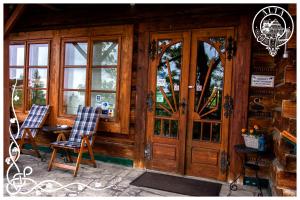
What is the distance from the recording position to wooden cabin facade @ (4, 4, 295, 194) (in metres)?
3.95

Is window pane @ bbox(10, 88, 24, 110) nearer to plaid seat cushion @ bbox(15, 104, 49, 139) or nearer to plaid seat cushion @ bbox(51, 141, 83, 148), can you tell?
plaid seat cushion @ bbox(15, 104, 49, 139)

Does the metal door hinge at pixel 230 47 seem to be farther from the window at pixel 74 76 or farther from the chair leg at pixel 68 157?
the chair leg at pixel 68 157

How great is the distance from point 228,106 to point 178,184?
1.37 m

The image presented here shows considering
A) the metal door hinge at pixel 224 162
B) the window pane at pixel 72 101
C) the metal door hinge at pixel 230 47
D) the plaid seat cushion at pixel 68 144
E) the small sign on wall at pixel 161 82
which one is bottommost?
the metal door hinge at pixel 224 162

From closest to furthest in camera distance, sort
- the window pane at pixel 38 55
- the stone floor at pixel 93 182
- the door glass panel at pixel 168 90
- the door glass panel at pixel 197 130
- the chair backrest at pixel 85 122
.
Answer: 1. the stone floor at pixel 93 182
2. the door glass panel at pixel 197 130
3. the door glass panel at pixel 168 90
4. the chair backrest at pixel 85 122
5. the window pane at pixel 38 55

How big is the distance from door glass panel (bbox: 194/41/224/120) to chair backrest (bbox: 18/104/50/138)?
2.87 m

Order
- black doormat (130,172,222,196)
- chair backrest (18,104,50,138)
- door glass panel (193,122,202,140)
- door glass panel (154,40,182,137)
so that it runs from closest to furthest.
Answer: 1. black doormat (130,172,222,196)
2. door glass panel (193,122,202,140)
3. door glass panel (154,40,182,137)
4. chair backrest (18,104,50,138)

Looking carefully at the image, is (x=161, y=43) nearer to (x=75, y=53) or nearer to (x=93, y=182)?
(x=75, y=53)

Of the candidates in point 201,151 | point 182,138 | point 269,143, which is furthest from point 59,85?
point 269,143

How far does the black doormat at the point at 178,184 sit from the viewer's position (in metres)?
3.56

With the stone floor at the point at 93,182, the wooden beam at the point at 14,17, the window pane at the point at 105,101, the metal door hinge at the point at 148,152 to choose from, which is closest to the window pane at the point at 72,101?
the window pane at the point at 105,101

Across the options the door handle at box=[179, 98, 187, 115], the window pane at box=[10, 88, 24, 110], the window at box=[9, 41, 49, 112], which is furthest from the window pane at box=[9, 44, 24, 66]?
the door handle at box=[179, 98, 187, 115]

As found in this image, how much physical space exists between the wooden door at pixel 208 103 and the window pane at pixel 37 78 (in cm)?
302

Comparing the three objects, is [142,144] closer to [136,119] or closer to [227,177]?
[136,119]
